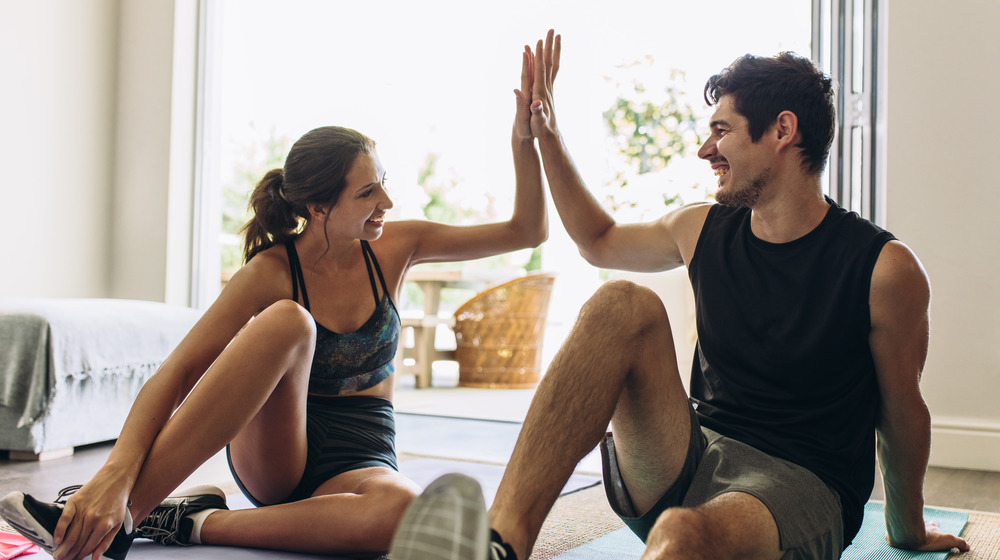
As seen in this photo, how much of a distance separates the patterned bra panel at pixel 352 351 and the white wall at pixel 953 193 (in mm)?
1929

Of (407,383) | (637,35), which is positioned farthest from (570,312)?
(637,35)

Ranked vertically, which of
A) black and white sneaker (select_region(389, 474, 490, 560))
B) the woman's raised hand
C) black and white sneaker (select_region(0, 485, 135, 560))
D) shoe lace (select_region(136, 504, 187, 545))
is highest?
the woman's raised hand

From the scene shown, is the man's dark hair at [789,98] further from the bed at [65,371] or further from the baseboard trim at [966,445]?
the bed at [65,371]

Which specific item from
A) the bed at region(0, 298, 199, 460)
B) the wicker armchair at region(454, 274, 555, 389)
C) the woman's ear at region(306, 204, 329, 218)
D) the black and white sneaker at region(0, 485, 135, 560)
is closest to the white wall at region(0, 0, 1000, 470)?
the bed at region(0, 298, 199, 460)

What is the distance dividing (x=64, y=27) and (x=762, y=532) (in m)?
4.37

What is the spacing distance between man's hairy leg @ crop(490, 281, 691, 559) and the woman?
46 centimetres

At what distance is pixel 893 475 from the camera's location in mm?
1370

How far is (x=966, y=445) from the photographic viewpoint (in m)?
2.64

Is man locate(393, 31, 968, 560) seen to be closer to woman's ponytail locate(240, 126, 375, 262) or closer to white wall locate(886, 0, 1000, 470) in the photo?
woman's ponytail locate(240, 126, 375, 262)

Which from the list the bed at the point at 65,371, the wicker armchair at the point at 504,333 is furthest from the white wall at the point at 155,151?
the wicker armchair at the point at 504,333

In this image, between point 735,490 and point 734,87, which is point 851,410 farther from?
point 734,87

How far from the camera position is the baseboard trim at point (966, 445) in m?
2.62

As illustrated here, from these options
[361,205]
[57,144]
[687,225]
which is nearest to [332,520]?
[361,205]

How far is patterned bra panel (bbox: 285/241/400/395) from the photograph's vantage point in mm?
1580
